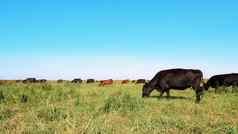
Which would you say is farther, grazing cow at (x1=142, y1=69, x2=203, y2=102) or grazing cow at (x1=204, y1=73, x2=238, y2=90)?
grazing cow at (x1=204, y1=73, x2=238, y2=90)

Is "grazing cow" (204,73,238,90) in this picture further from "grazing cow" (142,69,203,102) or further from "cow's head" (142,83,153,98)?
"cow's head" (142,83,153,98)

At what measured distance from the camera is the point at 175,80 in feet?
65.3

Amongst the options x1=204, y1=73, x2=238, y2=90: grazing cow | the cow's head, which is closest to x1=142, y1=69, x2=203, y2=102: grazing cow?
the cow's head

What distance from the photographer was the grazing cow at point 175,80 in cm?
1944

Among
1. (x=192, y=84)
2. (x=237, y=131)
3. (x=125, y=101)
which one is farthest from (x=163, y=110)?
(x=192, y=84)

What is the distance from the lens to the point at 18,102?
46.7 ft

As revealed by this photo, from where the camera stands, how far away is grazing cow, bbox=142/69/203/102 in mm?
19438

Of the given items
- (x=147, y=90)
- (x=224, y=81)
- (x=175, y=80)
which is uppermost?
(x=175, y=80)

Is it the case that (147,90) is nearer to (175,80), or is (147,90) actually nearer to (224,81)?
(175,80)

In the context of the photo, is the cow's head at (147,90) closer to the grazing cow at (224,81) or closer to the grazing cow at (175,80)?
the grazing cow at (175,80)

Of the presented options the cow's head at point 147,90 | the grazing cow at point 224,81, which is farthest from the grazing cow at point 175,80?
the grazing cow at point 224,81

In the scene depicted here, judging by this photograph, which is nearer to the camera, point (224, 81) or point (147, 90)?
point (147, 90)

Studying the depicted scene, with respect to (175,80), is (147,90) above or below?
below

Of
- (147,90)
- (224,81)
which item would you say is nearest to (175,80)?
(147,90)
